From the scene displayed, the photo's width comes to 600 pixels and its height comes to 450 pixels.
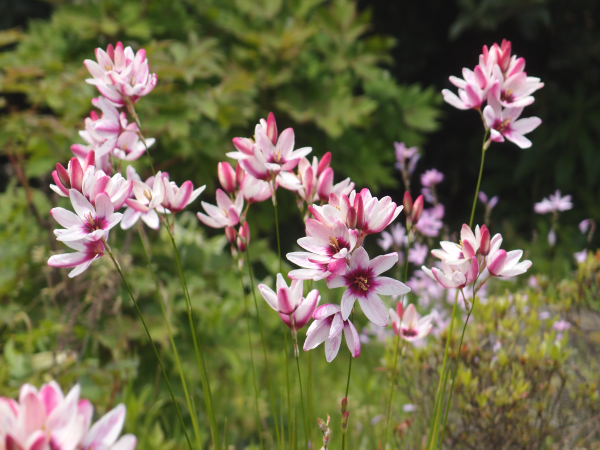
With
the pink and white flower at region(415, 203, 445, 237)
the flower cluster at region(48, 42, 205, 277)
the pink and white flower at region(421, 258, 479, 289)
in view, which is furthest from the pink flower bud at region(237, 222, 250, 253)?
the pink and white flower at region(415, 203, 445, 237)

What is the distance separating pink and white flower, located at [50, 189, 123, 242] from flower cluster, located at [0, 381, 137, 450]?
0.32 meters

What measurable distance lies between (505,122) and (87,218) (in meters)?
0.91

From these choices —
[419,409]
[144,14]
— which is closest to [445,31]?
[144,14]

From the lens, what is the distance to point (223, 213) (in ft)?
3.83

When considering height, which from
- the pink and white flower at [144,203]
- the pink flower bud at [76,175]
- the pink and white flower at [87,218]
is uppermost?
the pink and white flower at [144,203]

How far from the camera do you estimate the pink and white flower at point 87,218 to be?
86 centimetres

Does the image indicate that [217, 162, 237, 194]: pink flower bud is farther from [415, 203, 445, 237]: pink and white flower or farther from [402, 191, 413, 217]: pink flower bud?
[415, 203, 445, 237]: pink and white flower

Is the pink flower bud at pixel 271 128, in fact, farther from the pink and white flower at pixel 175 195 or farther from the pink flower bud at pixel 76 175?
the pink flower bud at pixel 76 175

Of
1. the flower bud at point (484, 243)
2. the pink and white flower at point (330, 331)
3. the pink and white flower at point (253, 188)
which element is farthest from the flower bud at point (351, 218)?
the pink and white flower at point (253, 188)

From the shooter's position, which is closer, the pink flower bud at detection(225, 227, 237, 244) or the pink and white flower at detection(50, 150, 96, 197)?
the pink and white flower at detection(50, 150, 96, 197)

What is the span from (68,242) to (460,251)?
29.2 inches

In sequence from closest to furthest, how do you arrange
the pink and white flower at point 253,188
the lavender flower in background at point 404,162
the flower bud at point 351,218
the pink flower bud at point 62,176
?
the flower bud at point 351,218, the pink flower bud at point 62,176, the pink and white flower at point 253,188, the lavender flower in background at point 404,162

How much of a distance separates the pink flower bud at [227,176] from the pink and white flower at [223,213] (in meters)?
0.04

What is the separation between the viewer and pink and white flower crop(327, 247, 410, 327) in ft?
2.78
